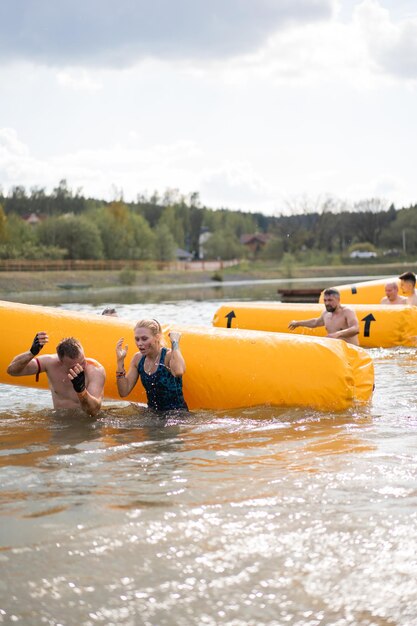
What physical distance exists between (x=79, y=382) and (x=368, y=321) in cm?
622

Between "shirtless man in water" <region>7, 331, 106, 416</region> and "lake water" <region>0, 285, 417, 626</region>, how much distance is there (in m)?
0.29

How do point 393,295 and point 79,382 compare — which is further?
point 393,295

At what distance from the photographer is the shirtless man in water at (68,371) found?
20.2ft

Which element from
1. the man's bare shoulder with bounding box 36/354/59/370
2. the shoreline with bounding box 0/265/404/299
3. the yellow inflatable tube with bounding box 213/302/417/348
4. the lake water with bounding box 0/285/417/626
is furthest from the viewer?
the shoreline with bounding box 0/265/404/299

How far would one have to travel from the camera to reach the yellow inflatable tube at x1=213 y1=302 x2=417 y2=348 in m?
11.3

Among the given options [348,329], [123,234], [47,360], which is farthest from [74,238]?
[47,360]

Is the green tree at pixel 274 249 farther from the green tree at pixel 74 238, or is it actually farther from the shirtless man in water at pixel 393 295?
the shirtless man in water at pixel 393 295

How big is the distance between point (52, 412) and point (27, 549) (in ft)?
11.3

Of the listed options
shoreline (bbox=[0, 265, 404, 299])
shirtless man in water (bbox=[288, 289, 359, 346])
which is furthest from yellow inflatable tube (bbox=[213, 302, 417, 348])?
shoreline (bbox=[0, 265, 404, 299])

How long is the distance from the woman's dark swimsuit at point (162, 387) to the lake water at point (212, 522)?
0.21 m

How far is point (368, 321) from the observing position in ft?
37.4

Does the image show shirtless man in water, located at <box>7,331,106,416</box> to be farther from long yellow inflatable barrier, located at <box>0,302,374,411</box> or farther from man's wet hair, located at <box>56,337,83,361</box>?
long yellow inflatable barrier, located at <box>0,302,374,411</box>

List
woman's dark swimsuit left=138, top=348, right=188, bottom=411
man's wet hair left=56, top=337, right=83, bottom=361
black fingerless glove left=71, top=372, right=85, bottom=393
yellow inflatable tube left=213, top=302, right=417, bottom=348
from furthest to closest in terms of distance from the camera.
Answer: yellow inflatable tube left=213, top=302, right=417, bottom=348 → woman's dark swimsuit left=138, top=348, right=188, bottom=411 → man's wet hair left=56, top=337, right=83, bottom=361 → black fingerless glove left=71, top=372, right=85, bottom=393

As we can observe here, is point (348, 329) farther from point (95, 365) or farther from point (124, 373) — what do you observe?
point (95, 365)
